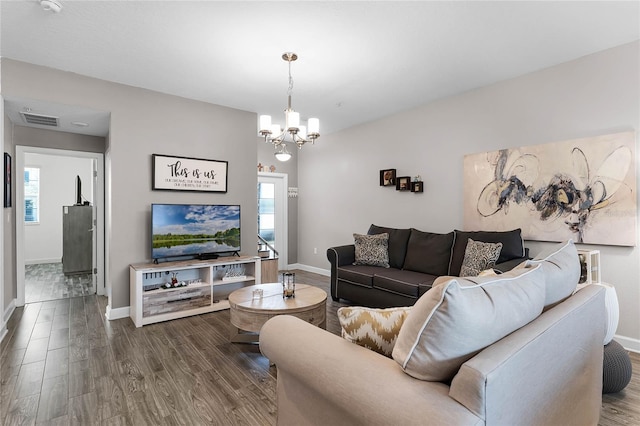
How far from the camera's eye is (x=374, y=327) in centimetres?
127

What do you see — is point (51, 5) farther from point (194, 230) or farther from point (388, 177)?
point (388, 177)

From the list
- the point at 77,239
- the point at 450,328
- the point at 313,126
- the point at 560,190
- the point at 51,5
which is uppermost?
the point at 51,5

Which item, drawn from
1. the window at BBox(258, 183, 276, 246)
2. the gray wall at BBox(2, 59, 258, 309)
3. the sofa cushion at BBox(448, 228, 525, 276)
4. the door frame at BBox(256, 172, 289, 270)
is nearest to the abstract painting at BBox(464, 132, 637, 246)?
the sofa cushion at BBox(448, 228, 525, 276)

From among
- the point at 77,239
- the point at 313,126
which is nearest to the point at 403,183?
the point at 313,126

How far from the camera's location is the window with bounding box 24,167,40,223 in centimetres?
692

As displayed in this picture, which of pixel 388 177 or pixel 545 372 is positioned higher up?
pixel 388 177

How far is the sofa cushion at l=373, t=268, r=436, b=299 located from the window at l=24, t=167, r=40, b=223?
754cm

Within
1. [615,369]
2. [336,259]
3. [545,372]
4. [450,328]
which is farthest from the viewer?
[336,259]

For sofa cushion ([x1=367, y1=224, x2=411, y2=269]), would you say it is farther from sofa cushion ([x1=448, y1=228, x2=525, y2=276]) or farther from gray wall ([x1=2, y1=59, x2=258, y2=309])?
gray wall ([x1=2, y1=59, x2=258, y2=309])

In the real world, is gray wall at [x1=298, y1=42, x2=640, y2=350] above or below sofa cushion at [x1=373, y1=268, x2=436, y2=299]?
above

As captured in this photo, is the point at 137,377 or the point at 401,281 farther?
the point at 401,281

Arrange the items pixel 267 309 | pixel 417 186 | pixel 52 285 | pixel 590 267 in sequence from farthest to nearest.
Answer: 1. pixel 52 285
2. pixel 417 186
3. pixel 590 267
4. pixel 267 309

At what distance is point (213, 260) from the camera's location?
391 cm

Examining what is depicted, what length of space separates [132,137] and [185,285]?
181cm
